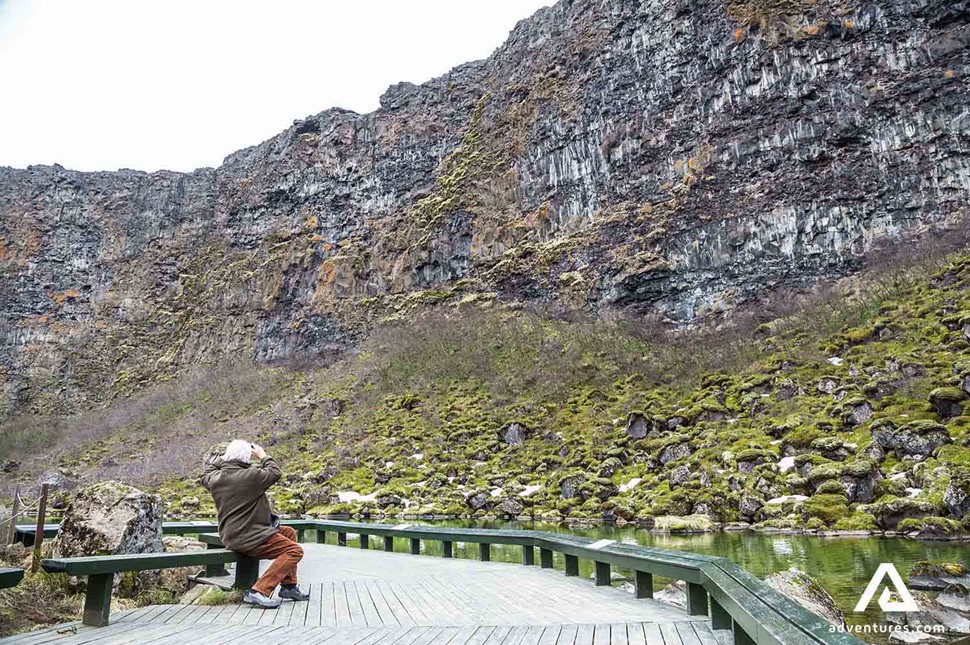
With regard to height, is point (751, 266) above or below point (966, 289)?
above

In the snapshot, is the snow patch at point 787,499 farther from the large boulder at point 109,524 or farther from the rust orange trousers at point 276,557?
the large boulder at point 109,524

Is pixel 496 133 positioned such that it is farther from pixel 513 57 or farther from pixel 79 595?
pixel 79 595

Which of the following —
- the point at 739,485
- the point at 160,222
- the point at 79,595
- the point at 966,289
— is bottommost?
the point at 739,485

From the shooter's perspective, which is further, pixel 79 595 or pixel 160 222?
pixel 160 222

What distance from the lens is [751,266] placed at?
3666 cm

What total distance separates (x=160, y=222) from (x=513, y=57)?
138 ft

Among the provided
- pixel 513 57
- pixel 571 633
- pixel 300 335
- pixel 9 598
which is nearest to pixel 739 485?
pixel 571 633

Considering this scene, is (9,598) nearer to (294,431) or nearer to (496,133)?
(294,431)

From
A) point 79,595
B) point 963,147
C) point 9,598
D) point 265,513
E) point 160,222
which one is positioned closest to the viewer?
point 265,513

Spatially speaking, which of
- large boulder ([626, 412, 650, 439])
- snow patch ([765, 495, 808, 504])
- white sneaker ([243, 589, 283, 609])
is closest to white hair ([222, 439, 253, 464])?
white sneaker ([243, 589, 283, 609])

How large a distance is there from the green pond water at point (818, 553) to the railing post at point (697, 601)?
333cm

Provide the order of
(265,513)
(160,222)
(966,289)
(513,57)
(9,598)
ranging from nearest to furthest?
(265,513) → (9,598) → (966,289) → (513,57) → (160,222)

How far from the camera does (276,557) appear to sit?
20.2ft

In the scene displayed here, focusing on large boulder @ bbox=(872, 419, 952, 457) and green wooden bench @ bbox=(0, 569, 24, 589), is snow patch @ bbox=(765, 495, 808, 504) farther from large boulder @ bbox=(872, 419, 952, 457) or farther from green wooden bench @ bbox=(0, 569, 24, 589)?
green wooden bench @ bbox=(0, 569, 24, 589)
